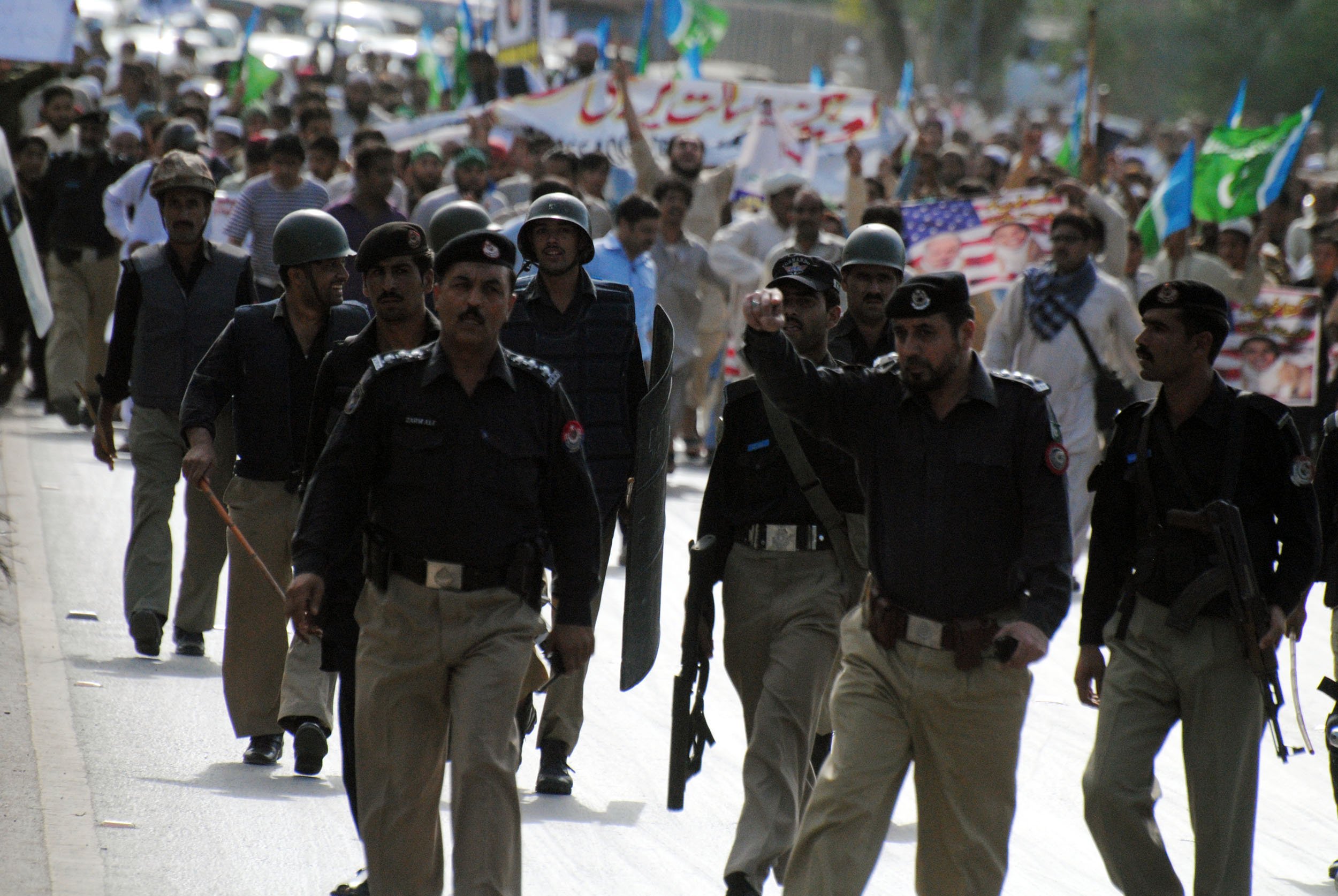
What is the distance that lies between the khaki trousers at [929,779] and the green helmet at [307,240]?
9.79 ft

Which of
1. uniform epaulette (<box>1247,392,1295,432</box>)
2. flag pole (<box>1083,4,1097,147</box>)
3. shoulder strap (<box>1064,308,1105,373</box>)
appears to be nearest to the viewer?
uniform epaulette (<box>1247,392,1295,432</box>)

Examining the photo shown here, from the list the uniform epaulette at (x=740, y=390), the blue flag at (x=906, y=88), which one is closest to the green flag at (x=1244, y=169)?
the blue flag at (x=906, y=88)

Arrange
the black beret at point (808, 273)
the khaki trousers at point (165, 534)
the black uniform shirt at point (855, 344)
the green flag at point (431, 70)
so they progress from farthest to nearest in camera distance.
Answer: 1. the green flag at point (431, 70)
2. the khaki trousers at point (165, 534)
3. the black uniform shirt at point (855, 344)
4. the black beret at point (808, 273)

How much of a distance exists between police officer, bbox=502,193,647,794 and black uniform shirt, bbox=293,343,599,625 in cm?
189

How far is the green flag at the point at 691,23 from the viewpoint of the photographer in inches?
1117

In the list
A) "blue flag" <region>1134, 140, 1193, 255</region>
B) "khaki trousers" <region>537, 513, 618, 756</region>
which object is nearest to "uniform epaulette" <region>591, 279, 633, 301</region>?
"khaki trousers" <region>537, 513, 618, 756</region>

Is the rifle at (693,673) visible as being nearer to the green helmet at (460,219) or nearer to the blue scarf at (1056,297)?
the green helmet at (460,219)

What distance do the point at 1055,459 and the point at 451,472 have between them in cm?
146

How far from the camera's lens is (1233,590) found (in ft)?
17.9

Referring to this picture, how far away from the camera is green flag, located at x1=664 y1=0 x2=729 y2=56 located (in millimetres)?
28375

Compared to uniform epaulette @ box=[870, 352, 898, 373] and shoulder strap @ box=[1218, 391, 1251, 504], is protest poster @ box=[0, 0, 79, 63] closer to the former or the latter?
uniform epaulette @ box=[870, 352, 898, 373]

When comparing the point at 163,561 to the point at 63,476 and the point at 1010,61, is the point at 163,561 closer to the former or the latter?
the point at 63,476

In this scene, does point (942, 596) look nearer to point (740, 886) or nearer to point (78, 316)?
point (740, 886)

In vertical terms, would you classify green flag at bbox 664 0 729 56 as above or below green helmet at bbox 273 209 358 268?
above
